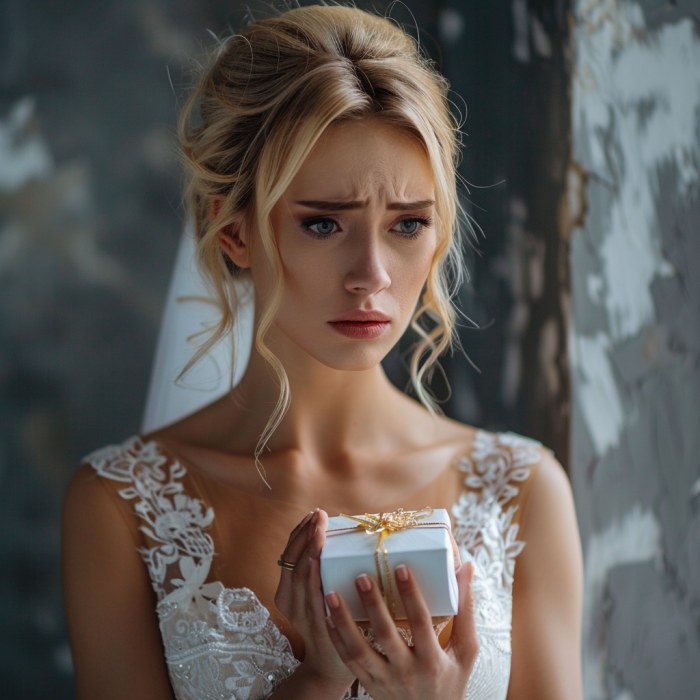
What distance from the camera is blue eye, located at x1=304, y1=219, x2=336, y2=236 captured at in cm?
111

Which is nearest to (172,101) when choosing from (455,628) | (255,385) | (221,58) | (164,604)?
(221,58)

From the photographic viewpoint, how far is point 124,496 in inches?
49.3

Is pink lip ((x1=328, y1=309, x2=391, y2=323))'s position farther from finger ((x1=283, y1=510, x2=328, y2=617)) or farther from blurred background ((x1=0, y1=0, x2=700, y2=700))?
blurred background ((x1=0, y1=0, x2=700, y2=700))

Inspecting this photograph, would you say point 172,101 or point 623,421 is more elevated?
point 172,101

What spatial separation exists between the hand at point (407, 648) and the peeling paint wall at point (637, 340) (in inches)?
28.0

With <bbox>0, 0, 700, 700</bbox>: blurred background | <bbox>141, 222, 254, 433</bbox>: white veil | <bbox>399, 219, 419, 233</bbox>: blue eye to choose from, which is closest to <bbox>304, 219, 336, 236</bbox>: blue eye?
<bbox>399, 219, 419, 233</bbox>: blue eye

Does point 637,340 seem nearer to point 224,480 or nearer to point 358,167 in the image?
point 358,167

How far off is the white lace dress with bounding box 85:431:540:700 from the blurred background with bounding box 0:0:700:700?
0.33 metres

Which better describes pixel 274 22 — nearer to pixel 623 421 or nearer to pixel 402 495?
pixel 402 495

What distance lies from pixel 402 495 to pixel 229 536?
0.30 meters

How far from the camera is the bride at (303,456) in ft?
3.59

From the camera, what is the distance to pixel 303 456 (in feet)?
4.38

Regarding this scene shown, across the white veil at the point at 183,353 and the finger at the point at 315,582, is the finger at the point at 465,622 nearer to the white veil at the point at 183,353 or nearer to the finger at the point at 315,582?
the finger at the point at 315,582

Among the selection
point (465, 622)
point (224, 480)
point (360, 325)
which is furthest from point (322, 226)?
point (465, 622)
